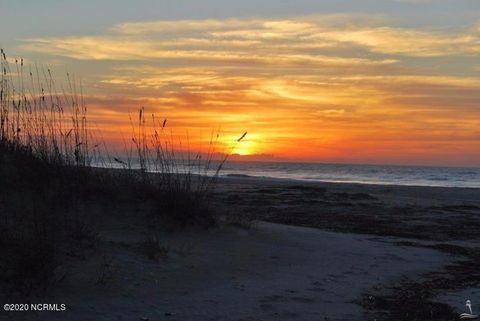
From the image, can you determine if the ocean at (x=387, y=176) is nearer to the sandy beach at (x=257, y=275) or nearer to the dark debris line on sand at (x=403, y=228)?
the dark debris line on sand at (x=403, y=228)

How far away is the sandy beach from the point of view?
5.11 m

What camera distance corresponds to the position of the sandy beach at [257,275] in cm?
511

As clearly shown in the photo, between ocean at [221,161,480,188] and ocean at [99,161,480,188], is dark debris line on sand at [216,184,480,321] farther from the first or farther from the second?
ocean at [221,161,480,188]

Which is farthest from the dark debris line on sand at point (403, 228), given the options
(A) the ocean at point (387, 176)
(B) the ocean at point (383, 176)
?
(A) the ocean at point (387, 176)

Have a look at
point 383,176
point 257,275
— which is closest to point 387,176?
point 383,176

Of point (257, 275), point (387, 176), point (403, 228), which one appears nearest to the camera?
point (257, 275)

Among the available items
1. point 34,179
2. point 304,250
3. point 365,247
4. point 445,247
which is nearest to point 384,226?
point 445,247

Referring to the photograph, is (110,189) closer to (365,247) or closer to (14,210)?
(14,210)

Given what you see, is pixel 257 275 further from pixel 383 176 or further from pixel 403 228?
pixel 383 176

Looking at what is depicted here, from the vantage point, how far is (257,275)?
21.6 feet

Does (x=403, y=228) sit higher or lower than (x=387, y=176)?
higher

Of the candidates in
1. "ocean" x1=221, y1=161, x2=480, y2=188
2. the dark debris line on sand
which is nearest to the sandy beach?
the dark debris line on sand

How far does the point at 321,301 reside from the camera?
5.64 m

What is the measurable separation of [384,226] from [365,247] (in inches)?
136
